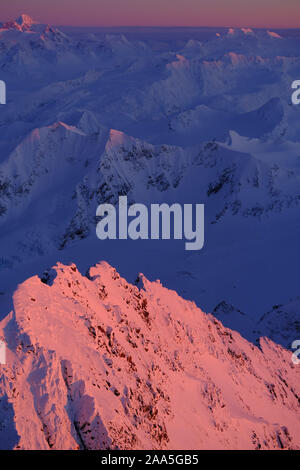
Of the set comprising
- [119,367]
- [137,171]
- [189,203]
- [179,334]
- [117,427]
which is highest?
[137,171]

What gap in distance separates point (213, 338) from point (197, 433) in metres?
13.2

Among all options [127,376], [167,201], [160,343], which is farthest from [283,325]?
[167,201]

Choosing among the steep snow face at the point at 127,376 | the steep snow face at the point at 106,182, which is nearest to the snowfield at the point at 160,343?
the steep snow face at the point at 127,376

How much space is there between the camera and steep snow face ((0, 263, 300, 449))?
20.2 meters

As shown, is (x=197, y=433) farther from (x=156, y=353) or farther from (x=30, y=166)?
(x=30, y=166)

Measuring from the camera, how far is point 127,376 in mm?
25234

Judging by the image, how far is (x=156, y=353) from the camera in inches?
1208

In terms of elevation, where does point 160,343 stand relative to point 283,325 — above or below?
below

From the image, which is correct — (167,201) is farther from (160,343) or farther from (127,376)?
(127,376)

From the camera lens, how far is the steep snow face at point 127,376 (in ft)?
66.1

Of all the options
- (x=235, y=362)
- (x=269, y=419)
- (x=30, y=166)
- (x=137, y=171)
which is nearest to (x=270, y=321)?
(x=235, y=362)

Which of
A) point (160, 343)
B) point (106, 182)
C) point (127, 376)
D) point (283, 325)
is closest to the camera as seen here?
point (127, 376)

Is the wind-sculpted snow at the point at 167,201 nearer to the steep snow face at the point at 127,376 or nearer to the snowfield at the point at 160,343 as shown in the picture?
the snowfield at the point at 160,343

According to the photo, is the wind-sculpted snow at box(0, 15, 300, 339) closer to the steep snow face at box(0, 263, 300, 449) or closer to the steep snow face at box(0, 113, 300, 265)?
the steep snow face at box(0, 113, 300, 265)
